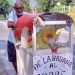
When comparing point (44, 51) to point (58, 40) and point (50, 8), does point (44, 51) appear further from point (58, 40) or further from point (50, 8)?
point (50, 8)

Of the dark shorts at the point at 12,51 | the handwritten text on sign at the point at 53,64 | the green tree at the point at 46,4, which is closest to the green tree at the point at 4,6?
the green tree at the point at 46,4

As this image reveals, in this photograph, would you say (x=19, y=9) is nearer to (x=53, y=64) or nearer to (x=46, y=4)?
(x=53, y=64)

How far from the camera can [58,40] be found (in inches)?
219

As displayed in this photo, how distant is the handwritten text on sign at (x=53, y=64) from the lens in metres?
5.27

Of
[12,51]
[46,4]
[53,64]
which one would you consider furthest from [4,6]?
[53,64]

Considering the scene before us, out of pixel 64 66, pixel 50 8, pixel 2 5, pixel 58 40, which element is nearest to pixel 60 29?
pixel 58 40

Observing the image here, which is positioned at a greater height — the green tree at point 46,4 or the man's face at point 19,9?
the man's face at point 19,9

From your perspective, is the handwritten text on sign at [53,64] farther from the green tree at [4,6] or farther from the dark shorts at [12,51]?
the green tree at [4,6]

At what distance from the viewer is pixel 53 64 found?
5332 millimetres

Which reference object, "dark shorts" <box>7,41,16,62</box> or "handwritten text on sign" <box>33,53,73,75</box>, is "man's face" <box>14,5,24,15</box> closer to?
"dark shorts" <box>7,41,16,62</box>

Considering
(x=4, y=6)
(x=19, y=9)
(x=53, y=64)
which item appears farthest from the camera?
(x=4, y=6)

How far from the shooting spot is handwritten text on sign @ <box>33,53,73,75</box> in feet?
17.3

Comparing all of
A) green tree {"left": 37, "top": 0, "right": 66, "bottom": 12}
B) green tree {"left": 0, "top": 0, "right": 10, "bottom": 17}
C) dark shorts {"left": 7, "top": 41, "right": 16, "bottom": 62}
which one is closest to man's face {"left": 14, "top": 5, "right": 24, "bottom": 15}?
dark shorts {"left": 7, "top": 41, "right": 16, "bottom": 62}

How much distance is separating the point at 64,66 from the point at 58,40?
445 mm
